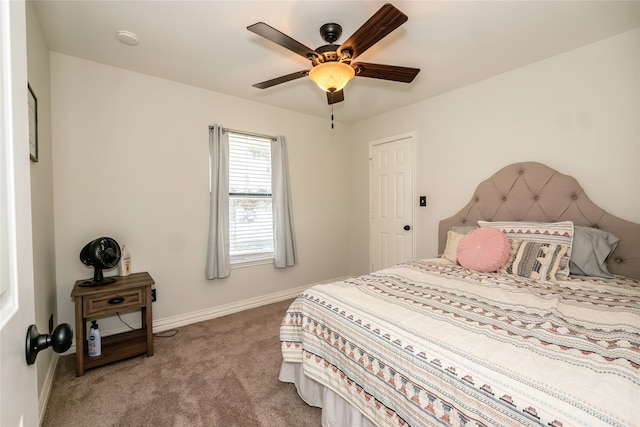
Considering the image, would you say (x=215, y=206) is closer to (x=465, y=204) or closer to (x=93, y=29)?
(x=93, y=29)

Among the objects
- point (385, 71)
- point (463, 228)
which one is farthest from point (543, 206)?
point (385, 71)

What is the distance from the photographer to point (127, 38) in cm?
208

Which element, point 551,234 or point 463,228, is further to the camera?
point 463,228

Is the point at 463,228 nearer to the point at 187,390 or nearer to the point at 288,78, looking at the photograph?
the point at 288,78

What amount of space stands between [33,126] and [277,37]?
5.26 feet

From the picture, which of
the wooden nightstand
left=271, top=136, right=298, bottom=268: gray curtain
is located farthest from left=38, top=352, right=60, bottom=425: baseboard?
left=271, top=136, right=298, bottom=268: gray curtain

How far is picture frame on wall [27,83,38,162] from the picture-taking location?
5.57 ft

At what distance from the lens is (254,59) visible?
2.40m

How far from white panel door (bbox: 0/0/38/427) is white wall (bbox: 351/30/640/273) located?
315 cm

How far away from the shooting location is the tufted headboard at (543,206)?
6.62 ft

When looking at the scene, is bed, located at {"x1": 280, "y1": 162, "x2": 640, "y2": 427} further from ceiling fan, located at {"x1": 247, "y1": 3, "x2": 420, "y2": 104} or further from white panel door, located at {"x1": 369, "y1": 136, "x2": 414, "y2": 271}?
ceiling fan, located at {"x1": 247, "y1": 3, "x2": 420, "y2": 104}

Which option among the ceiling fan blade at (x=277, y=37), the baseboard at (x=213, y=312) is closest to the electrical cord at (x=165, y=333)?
the baseboard at (x=213, y=312)

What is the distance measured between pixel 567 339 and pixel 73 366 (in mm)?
3103

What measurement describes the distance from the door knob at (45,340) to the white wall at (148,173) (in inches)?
89.9
